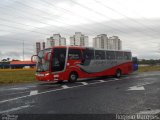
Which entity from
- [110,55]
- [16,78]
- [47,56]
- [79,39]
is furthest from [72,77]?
[79,39]

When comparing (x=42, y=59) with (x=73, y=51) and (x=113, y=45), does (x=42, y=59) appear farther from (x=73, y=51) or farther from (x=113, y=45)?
(x=113, y=45)

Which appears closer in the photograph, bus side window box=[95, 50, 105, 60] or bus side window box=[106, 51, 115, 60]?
bus side window box=[95, 50, 105, 60]

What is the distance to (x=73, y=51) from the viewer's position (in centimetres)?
2595

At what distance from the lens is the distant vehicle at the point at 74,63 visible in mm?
24328

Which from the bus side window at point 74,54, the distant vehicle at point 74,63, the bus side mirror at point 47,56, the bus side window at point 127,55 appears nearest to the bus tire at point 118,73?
the distant vehicle at point 74,63

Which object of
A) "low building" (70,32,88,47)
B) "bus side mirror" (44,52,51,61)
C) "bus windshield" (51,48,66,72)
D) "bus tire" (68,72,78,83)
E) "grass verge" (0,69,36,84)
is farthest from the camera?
"low building" (70,32,88,47)

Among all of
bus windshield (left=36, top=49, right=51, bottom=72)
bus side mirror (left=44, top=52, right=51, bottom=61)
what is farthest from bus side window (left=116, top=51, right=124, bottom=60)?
bus side mirror (left=44, top=52, right=51, bottom=61)

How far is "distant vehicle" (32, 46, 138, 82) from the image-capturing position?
24328 millimetres

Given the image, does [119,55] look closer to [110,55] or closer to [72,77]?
[110,55]

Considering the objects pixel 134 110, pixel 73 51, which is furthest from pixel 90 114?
pixel 73 51

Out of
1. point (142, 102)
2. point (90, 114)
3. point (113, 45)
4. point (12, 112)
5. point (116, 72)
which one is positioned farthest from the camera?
point (113, 45)

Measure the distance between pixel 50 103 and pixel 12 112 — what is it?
2196 mm

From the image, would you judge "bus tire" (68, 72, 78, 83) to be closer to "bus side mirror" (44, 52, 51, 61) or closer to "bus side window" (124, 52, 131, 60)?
"bus side mirror" (44, 52, 51, 61)

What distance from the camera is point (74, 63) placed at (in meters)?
25.8
